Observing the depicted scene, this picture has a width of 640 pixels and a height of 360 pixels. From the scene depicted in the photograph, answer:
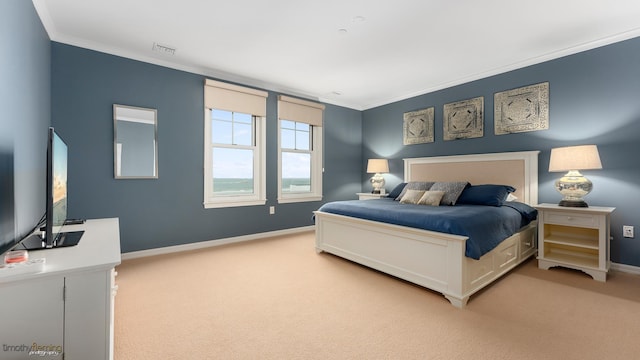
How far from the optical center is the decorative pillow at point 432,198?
321 centimetres

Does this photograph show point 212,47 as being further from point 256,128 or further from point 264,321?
point 264,321

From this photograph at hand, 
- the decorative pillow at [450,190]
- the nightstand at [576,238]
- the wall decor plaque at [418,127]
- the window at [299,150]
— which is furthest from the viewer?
the window at [299,150]

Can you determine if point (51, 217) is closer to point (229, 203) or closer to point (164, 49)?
point (164, 49)

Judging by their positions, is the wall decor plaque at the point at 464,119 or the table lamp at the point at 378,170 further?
the table lamp at the point at 378,170

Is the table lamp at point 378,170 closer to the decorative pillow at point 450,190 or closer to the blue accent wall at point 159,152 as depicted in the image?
the decorative pillow at point 450,190

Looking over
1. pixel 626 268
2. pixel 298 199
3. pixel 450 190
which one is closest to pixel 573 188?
pixel 626 268

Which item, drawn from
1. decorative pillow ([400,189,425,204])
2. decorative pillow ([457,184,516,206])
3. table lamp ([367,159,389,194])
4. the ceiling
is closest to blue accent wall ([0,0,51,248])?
the ceiling

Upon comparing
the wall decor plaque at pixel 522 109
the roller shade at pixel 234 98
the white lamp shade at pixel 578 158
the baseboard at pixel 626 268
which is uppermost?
the roller shade at pixel 234 98

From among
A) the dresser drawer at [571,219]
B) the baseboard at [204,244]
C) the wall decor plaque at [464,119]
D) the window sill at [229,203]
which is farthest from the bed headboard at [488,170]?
the window sill at [229,203]

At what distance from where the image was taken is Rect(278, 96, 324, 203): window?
4578mm

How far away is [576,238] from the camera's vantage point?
293 centimetres

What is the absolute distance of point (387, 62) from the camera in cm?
352

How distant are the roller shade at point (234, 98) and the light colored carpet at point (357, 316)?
2.25m

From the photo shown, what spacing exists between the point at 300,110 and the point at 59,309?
408 cm
